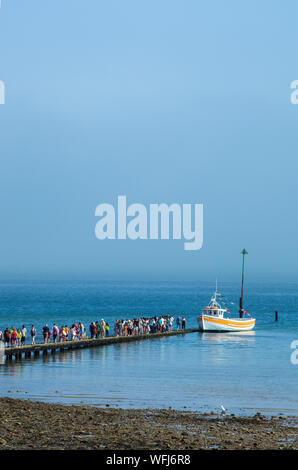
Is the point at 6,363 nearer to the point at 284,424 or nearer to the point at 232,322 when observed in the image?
the point at 284,424

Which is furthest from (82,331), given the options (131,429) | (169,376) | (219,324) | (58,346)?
(131,429)

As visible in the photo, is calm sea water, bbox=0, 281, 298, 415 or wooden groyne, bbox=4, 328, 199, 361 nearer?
calm sea water, bbox=0, 281, 298, 415

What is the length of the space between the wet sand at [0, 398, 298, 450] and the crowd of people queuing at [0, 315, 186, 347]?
20.1m

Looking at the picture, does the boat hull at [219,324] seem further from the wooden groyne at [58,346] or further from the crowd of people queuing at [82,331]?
the wooden groyne at [58,346]

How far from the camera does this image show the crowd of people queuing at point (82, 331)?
164ft

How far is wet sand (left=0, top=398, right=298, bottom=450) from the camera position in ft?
72.1

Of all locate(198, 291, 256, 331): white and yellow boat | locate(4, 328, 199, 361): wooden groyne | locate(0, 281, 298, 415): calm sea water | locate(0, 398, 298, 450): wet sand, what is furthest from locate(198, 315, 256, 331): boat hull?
locate(0, 398, 298, 450): wet sand

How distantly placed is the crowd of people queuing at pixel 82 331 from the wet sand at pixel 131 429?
2014cm

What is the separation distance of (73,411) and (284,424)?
7641 mm

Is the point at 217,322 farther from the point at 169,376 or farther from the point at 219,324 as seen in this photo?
the point at 169,376

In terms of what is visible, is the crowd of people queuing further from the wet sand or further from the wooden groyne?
the wet sand

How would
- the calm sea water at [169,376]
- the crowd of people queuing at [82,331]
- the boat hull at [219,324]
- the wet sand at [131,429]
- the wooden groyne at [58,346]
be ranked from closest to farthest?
the wet sand at [131,429] → the calm sea water at [169,376] → the wooden groyne at [58,346] → the crowd of people queuing at [82,331] → the boat hull at [219,324]

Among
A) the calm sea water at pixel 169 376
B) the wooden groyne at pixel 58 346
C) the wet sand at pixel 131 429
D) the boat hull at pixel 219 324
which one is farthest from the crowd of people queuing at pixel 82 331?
the wet sand at pixel 131 429
